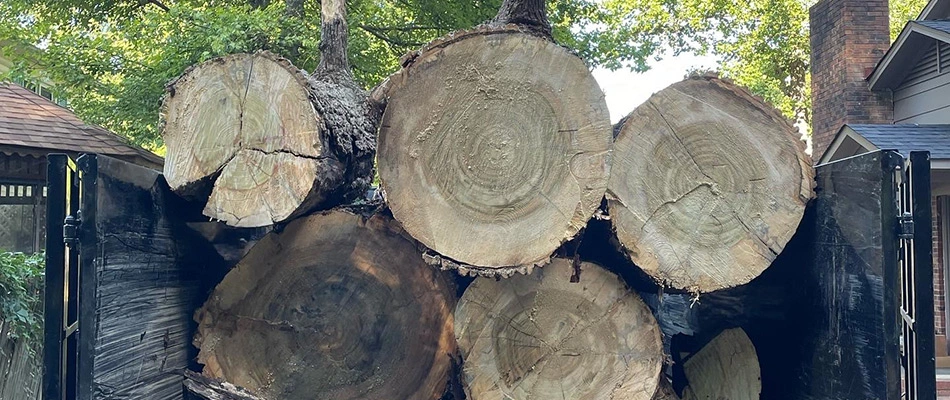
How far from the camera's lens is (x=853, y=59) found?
8.63 meters

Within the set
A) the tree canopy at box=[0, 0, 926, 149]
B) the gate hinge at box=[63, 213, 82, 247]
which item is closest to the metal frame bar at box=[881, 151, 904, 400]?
the gate hinge at box=[63, 213, 82, 247]

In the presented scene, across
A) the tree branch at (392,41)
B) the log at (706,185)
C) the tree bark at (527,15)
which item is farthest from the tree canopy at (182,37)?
the log at (706,185)

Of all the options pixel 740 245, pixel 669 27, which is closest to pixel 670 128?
pixel 740 245

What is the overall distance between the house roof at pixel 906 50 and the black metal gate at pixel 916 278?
586cm

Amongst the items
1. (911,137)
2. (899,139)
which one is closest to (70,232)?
(899,139)

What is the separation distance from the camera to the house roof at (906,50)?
6.88 metres

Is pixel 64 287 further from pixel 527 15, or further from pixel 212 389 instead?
pixel 527 15

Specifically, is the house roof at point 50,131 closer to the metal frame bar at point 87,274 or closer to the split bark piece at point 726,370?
the metal frame bar at point 87,274

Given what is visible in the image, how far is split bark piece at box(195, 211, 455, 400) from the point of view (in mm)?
2500

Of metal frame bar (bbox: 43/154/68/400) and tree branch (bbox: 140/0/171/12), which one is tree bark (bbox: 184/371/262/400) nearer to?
metal frame bar (bbox: 43/154/68/400)

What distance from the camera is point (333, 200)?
265cm

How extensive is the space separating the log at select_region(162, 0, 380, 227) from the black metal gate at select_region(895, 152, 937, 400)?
70.5 inches

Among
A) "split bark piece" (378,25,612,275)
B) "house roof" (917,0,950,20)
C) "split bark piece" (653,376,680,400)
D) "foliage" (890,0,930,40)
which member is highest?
"foliage" (890,0,930,40)

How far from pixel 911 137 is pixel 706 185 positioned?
4961 mm
